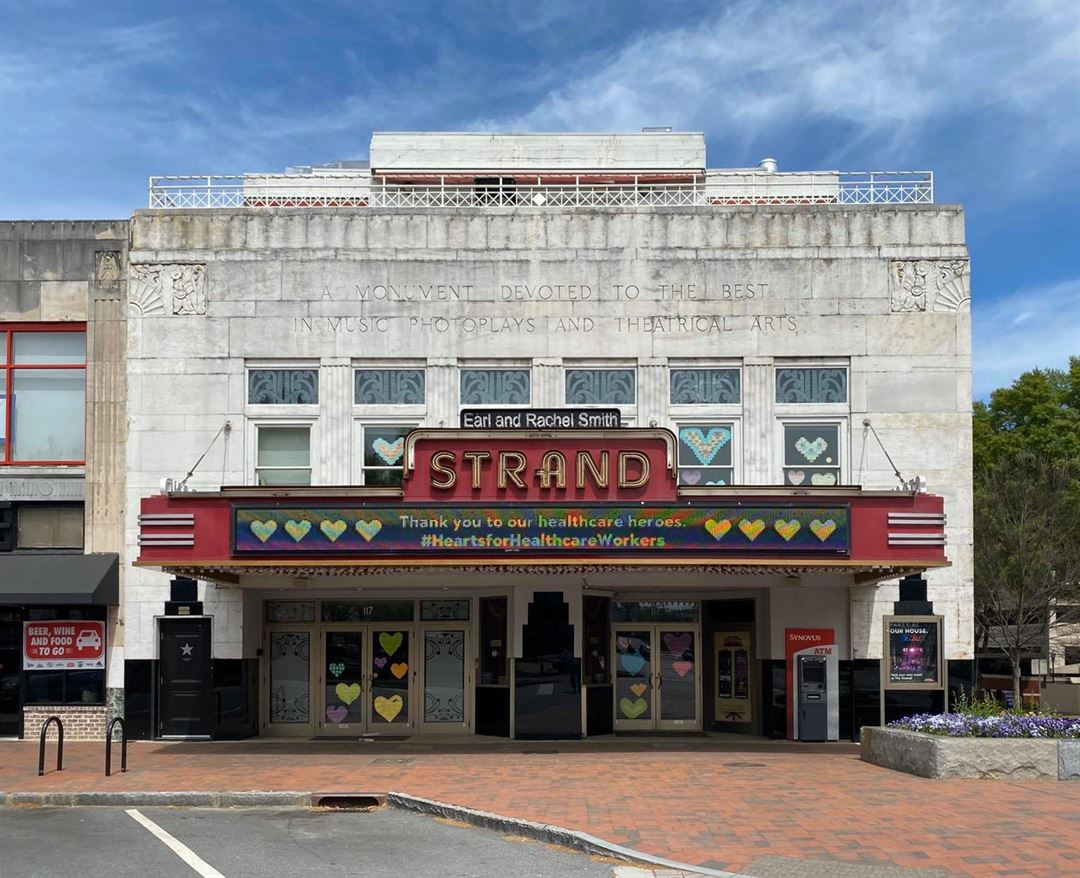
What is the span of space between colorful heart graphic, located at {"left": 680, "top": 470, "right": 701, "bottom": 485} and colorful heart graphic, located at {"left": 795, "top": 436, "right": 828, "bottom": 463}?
191 cm

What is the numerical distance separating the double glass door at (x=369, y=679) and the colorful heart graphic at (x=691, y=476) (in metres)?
5.23

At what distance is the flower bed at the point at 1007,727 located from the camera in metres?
16.9

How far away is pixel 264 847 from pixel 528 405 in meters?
11.5

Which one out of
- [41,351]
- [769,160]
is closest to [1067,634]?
[769,160]

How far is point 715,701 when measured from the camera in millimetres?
23734

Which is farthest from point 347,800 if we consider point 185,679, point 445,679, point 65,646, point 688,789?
point 65,646

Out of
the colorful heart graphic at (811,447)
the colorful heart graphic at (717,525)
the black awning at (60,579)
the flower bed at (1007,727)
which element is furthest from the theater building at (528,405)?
the flower bed at (1007,727)

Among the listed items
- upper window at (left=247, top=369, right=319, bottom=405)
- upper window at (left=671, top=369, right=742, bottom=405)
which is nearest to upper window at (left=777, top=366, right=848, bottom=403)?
upper window at (left=671, top=369, right=742, bottom=405)

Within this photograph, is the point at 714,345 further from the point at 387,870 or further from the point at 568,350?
the point at 387,870

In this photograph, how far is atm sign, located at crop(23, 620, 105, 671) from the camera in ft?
74.7

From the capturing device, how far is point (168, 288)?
75.2 ft

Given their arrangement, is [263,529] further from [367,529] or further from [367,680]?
[367,680]

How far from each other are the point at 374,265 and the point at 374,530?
6.09 m

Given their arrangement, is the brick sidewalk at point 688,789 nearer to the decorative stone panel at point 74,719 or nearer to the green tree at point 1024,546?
the decorative stone panel at point 74,719
